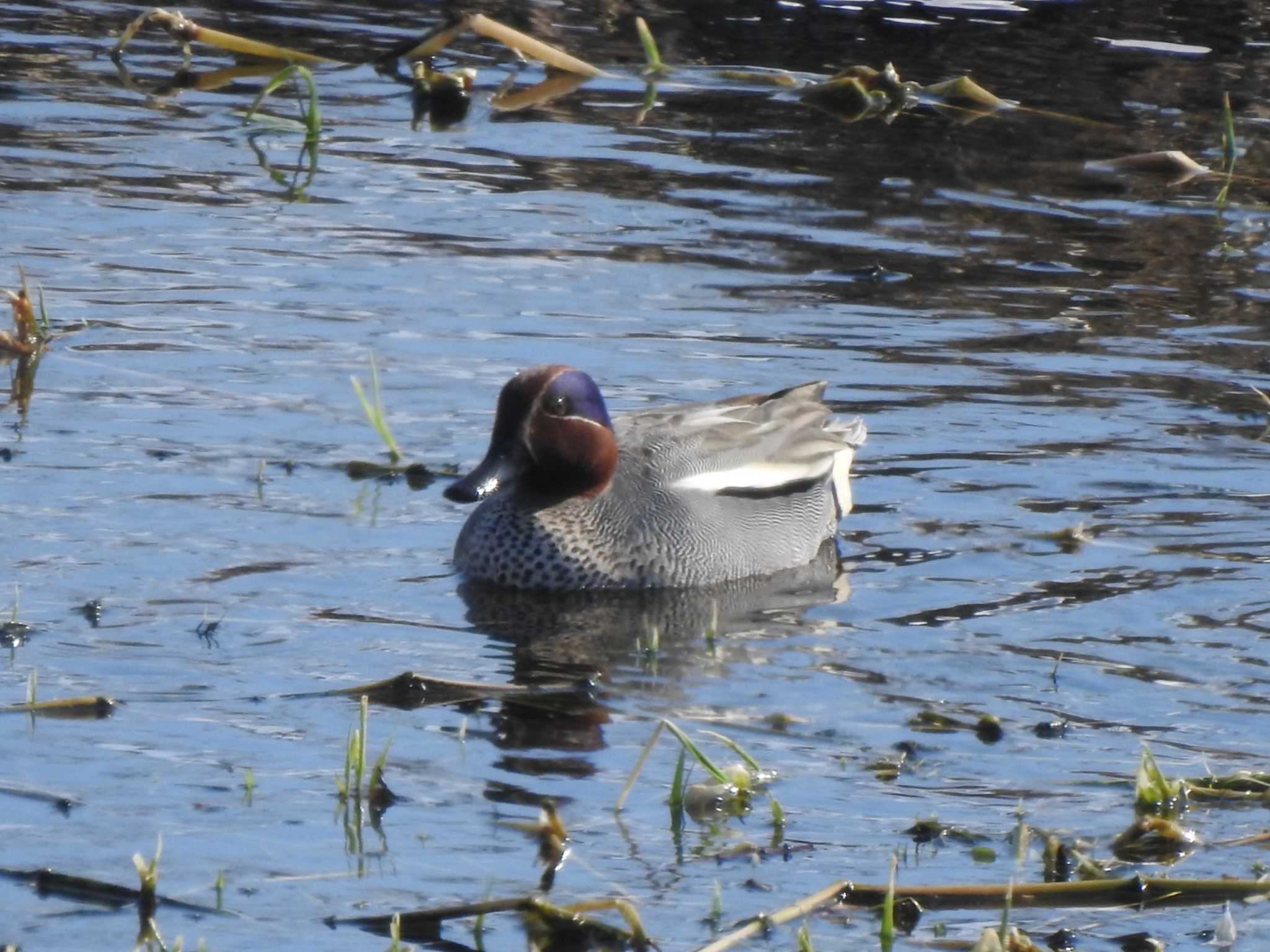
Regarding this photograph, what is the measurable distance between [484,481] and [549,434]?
0.36 metres

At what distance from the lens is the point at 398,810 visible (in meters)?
5.49

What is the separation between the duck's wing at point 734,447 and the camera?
26.3 feet

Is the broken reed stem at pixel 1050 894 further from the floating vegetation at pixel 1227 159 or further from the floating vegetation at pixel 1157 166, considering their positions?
the floating vegetation at pixel 1157 166

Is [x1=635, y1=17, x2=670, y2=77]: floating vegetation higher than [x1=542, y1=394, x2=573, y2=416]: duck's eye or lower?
higher

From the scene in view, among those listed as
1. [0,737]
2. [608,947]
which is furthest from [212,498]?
[608,947]

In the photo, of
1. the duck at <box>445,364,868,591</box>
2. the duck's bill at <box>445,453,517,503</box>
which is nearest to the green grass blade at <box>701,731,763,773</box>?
the duck's bill at <box>445,453,517,503</box>

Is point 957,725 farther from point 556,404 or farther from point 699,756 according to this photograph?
point 556,404

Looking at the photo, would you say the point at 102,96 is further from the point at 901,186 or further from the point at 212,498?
the point at 212,498

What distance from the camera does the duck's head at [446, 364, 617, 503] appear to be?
7621 millimetres

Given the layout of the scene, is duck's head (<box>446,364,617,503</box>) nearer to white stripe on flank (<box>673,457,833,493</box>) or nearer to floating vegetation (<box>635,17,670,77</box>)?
white stripe on flank (<box>673,457,833,493</box>)

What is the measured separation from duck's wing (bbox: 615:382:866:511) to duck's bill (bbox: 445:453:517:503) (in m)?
0.57

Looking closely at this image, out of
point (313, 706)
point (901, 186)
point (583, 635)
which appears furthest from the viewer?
point (901, 186)

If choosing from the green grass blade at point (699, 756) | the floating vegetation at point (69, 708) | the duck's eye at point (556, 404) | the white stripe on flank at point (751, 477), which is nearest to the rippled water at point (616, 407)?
the floating vegetation at point (69, 708)

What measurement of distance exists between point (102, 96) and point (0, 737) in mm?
8334
